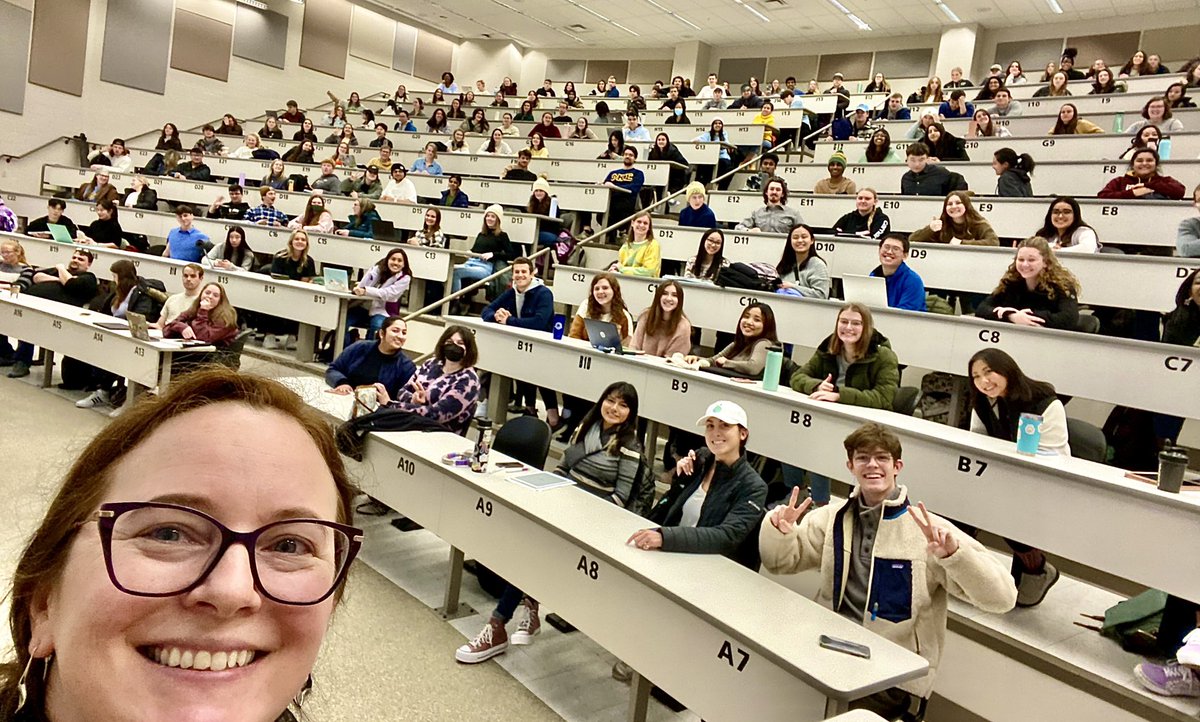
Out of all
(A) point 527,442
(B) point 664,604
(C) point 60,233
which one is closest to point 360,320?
(A) point 527,442

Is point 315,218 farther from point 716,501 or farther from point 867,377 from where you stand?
point 716,501

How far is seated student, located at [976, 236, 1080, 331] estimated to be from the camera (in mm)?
3451

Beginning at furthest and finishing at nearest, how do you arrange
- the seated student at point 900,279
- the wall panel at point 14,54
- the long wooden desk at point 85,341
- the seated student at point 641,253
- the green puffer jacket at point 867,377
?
the wall panel at point 14,54 → the seated student at point 641,253 → the long wooden desk at point 85,341 → the seated student at point 900,279 → the green puffer jacket at point 867,377

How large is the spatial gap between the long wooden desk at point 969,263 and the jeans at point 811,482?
1.84 meters

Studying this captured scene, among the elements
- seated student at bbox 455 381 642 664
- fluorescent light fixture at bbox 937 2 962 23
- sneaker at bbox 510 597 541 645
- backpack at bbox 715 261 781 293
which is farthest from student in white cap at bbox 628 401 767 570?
fluorescent light fixture at bbox 937 2 962 23

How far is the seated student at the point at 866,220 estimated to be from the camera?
17.3 ft

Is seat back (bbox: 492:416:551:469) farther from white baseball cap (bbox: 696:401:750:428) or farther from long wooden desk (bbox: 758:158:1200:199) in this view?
long wooden desk (bbox: 758:158:1200:199)

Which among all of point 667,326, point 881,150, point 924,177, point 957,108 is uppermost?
point 957,108

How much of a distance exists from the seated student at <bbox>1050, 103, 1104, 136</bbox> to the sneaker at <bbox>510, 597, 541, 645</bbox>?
6188mm

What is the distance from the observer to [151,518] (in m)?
0.58

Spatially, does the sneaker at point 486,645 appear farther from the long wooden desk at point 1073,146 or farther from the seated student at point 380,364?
the long wooden desk at point 1073,146

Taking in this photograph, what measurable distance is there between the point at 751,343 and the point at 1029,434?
159 centimetres

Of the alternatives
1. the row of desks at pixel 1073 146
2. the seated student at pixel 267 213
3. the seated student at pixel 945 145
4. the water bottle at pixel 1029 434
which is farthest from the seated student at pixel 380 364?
the row of desks at pixel 1073 146

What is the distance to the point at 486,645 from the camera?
279cm
